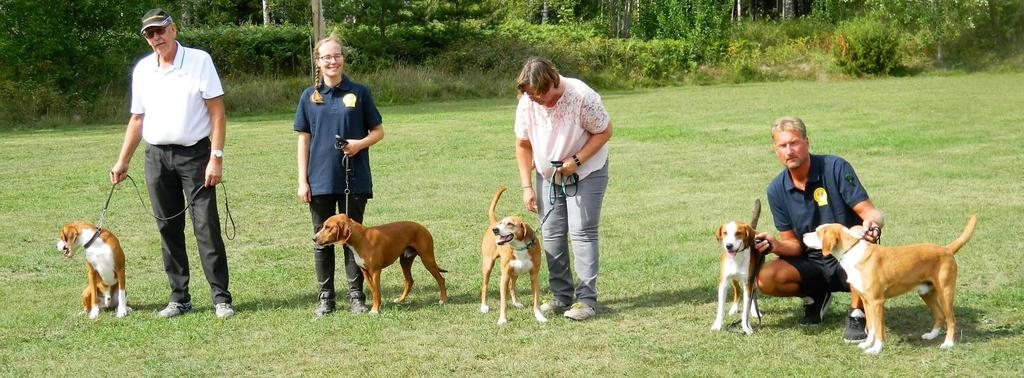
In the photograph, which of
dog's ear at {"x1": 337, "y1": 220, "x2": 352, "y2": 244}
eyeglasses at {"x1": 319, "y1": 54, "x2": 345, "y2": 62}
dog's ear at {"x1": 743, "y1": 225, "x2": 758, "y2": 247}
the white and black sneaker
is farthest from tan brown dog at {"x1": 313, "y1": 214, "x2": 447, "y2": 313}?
dog's ear at {"x1": 743, "y1": 225, "x2": 758, "y2": 247}

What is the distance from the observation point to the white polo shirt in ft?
22.9

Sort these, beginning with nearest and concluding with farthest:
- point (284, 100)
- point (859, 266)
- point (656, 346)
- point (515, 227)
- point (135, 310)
→ point (859, 266) < point (656, 346) < point (515, 227) < point (135, 310) < point (284, 100)

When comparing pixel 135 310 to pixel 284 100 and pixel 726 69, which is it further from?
pixel 726 69

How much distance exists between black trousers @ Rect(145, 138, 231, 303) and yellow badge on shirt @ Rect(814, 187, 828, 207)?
12.8ft

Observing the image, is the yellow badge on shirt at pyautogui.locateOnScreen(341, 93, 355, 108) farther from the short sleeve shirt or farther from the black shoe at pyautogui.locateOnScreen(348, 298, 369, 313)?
the black shoe at pyautogui.locateOnScreen(348, 298, 369, 313)

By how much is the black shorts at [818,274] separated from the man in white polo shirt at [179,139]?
3787mm

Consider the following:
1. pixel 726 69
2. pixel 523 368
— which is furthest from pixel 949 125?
pixel 726 69

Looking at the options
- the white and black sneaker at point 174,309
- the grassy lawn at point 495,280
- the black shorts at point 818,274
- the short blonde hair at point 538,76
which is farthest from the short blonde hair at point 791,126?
the white and black sneaker at point 174,309

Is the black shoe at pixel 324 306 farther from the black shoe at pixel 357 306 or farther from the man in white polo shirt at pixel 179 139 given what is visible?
the man in white polo shirt at pixel 179 139

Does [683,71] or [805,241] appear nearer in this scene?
[805,241]

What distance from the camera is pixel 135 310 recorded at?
760 cm

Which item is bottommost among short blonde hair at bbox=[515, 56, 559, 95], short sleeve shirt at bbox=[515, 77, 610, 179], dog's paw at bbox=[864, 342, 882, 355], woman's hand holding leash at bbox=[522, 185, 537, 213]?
dog's paw at bbox=[864, 342, 882, 355]

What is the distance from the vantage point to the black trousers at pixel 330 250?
7.24 m

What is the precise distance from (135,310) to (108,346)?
1068 millimetres
